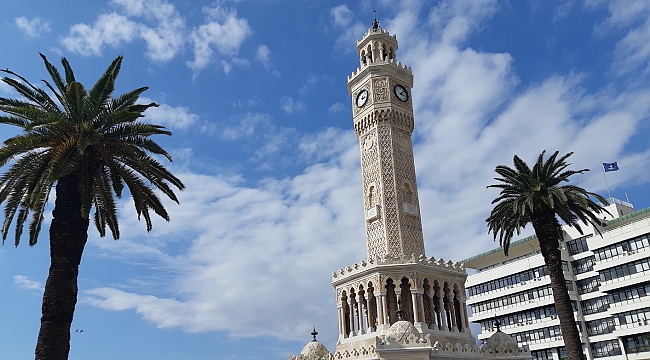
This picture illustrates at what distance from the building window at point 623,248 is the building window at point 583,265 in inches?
115

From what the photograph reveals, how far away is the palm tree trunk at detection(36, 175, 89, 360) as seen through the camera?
1866 centimetres

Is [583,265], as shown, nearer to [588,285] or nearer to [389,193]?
[588,285]

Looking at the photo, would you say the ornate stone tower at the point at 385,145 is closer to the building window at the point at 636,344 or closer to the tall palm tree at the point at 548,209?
the tall palm tree at the point at 548,209

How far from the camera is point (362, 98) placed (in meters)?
43.4

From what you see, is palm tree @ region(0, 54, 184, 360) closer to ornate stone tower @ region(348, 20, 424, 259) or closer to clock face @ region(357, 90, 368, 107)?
ornate stone tower @ region(348, 20, 424, 259)

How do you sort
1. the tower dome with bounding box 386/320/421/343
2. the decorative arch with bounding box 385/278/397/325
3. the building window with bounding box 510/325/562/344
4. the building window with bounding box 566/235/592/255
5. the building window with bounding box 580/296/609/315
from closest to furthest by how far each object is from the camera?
1. the tower dome with bounding box 386/320/421/343
2. the decorative arch with bounding box 385/278/397/325
3. the building window with bounding box 580/296/609/315
4. the building window with bounding box 510/325/562/344
5. the building window with bounding box 566/235/592/255

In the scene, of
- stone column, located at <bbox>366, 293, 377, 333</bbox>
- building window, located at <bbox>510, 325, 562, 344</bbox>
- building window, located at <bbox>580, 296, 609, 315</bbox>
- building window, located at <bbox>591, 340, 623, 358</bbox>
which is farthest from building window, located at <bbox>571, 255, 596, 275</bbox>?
stone column, located at <bbox>366, 293, 377, 333</bbox>

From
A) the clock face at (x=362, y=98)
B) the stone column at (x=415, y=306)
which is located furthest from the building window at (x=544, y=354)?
the clock face at (x=362, y=98)

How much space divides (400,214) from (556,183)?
10190 millimetres

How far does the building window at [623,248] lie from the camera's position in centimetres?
5531

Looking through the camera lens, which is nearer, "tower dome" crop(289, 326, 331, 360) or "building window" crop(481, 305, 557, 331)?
"tower dome" crop(289, 326, 331, 360)

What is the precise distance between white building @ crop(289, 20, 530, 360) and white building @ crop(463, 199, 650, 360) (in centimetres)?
2746

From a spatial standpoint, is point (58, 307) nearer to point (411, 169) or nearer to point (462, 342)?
point (462, 342)

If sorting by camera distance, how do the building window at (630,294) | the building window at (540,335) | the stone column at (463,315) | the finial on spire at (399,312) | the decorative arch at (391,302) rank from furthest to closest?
the building window at (540,335)
the building window at (630,294)
the stone column at (463,315)
the decorative arch at (391,302)
the finial on spire at (399,312)
